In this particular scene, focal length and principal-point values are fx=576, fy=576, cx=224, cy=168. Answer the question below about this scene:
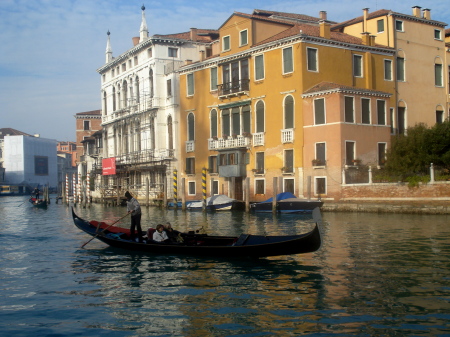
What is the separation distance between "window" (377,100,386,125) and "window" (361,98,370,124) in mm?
755

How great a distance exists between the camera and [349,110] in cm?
2275

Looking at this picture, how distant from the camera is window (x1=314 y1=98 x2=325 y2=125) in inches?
904

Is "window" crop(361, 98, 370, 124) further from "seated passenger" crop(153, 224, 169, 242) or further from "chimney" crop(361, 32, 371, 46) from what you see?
"seated passenger" crop(153, 224, 169, 242)

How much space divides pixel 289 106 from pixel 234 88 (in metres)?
3.60

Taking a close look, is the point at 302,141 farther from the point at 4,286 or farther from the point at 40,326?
the point at 40,326

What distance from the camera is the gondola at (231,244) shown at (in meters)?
9.25

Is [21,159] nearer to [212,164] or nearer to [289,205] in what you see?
[212,164]

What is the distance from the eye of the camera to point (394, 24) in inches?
1038

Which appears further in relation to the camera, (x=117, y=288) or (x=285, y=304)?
(x=117, y=288)

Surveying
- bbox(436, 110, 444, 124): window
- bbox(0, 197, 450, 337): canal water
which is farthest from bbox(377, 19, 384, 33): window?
bbox(0, 197, 450, 337): canal water

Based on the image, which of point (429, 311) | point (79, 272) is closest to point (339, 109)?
point (79, 272)

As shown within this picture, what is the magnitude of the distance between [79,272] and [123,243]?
193 cm

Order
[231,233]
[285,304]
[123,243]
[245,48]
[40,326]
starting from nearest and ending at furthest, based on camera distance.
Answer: [40,326]
[285,304]
[123,243]
[231,233]
[245,48]

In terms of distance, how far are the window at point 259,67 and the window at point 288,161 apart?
3.69 meters
